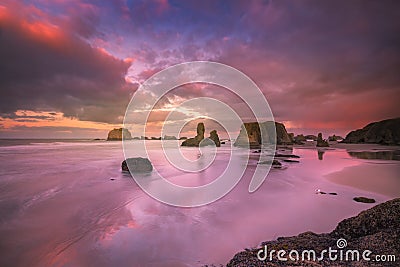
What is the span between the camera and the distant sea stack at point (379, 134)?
165 ft

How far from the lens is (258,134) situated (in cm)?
6041

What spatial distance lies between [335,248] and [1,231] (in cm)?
753

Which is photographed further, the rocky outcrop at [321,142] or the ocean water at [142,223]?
the rocky outcrop at [321,142]

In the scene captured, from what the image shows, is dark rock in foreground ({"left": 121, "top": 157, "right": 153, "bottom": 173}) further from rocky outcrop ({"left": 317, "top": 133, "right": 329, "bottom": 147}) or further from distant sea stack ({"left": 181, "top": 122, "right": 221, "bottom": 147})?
rocky outcrop ({"left": 317, "top": 133, "right": 329, "bottom": 147})

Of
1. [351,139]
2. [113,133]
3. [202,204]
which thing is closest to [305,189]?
[202,204]

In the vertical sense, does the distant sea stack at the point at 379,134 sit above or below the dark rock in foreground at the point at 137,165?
above

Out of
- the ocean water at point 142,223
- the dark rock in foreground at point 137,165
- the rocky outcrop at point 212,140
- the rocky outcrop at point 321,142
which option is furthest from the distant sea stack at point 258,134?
the ocean water at point 142,223

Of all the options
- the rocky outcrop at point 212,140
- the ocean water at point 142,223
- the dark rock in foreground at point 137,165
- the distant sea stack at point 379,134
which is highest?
the distant sea stack at point 379,134

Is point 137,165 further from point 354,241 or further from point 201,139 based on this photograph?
point 201,139

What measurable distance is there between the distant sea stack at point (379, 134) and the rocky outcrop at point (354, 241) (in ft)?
203

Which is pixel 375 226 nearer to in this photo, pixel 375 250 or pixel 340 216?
pixel 375 250

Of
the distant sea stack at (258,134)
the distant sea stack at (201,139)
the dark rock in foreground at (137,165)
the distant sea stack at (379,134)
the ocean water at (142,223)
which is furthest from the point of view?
the distant sea stack at (258,134)

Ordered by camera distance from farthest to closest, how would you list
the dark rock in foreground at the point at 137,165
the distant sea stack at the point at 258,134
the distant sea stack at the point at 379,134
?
the distant sea stack at the point at 258,134 < the distant sea stack at the point at 379,134 < the dark rock in foreground at the point at 137,165

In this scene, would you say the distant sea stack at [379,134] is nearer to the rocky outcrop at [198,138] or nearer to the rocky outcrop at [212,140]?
the rocky outcrop at [212,140]
